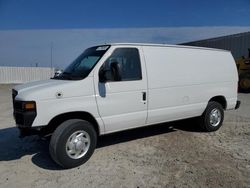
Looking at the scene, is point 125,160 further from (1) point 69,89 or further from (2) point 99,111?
(1) point 69,89

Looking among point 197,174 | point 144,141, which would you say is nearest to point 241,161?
point 197,174

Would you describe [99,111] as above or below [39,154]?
above

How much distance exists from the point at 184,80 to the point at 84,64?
2389 mm

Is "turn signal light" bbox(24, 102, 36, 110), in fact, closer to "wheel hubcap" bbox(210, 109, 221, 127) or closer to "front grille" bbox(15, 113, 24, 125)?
"front grille" bbox(15, 113, 24, 125)

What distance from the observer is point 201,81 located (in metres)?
6.65

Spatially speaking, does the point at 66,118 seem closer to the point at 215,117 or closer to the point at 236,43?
Result: the point at 215,117

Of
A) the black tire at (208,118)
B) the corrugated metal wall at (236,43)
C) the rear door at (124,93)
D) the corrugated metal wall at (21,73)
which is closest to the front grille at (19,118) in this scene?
the rear door at (124,93)

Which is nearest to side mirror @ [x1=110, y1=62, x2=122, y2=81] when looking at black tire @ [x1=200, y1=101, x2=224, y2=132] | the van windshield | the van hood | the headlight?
the van windshield

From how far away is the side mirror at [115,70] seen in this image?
16.5 ft

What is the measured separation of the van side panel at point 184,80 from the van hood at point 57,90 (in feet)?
4.81

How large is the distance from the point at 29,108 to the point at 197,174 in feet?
9.75

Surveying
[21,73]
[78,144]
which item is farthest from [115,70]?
[21,73]

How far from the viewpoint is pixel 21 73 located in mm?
32250

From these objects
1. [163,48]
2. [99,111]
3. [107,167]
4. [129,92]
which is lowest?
[107,167]
